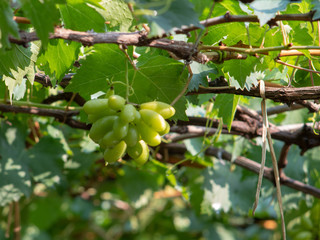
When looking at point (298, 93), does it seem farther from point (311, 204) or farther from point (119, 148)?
point (311, 204)

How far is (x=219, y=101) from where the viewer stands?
120 centimetres

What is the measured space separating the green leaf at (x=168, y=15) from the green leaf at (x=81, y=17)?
9.1 inches

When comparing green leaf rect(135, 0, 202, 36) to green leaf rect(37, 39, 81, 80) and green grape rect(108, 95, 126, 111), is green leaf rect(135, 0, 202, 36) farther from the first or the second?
green leaf rect(37, 39, 81, 80)

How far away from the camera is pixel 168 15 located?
672 mm

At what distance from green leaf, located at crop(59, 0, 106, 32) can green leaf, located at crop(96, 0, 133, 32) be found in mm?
16

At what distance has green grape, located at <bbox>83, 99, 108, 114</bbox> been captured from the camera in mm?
721

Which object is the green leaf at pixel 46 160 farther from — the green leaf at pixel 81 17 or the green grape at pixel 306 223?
the green grape at pixel 306 223

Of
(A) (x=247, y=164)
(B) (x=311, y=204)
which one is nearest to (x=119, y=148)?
(A) (x=247, y=164)

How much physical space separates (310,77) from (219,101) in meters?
0.26

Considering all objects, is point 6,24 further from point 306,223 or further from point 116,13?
point 306,223

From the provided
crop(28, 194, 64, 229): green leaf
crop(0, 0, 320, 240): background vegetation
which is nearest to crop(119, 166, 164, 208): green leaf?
crop(0, 0, 320, 240): background vegetation

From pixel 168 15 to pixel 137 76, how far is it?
0.25 metres

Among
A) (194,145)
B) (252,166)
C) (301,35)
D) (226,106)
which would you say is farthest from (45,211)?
(301,35)

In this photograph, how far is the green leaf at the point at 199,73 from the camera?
90 centimetres
